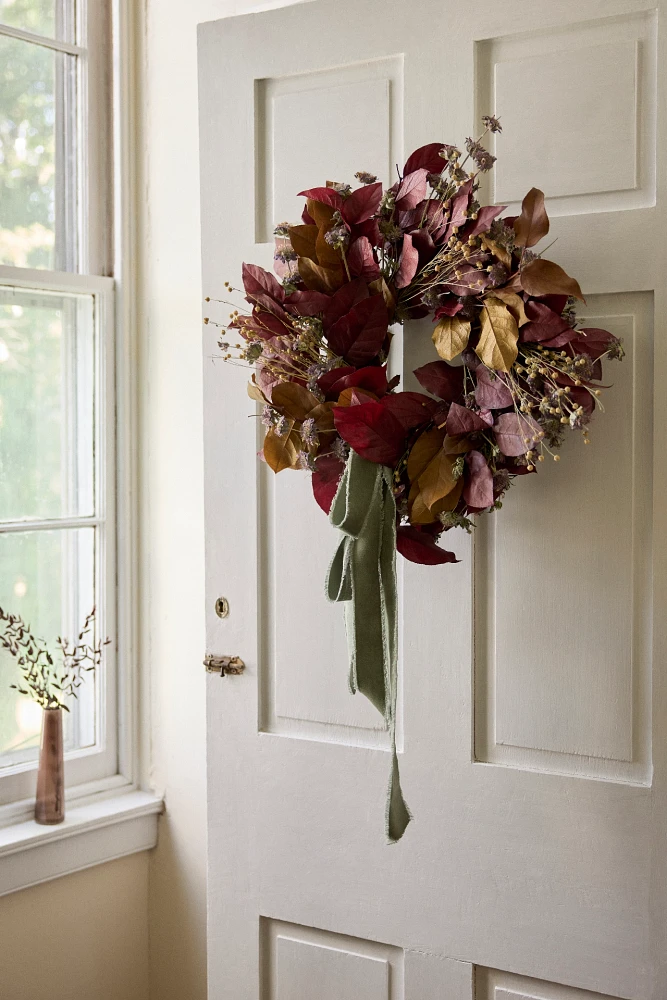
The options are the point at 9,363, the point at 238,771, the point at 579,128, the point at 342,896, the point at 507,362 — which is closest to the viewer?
the point at 507,362

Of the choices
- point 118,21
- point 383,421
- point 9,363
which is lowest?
point 383,421

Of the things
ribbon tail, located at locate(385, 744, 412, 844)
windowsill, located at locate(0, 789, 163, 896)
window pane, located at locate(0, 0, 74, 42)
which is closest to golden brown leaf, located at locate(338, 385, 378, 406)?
ribbon tail, located at locate(385, 744, 412, 844)

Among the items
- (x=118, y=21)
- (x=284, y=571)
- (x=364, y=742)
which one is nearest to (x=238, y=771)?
(x=364, y=742)

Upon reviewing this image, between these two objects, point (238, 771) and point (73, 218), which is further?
point (73, 218)

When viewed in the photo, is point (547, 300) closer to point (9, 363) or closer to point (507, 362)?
point (507, 362)

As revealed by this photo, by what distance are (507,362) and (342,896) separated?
904 mm

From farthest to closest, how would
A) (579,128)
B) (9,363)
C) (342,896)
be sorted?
(9,363), (342,896), (579,128)

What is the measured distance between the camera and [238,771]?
1667 millimetres

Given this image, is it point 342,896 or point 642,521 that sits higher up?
point 642,521

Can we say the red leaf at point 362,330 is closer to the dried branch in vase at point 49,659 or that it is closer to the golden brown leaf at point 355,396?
the golden brown leaf at point 355,396

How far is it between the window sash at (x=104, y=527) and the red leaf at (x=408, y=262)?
92cm

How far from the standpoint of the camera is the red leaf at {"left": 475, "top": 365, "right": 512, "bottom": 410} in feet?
4.19

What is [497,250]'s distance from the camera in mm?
1263

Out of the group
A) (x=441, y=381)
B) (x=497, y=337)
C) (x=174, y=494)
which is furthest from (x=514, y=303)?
(x=174, y=494)
